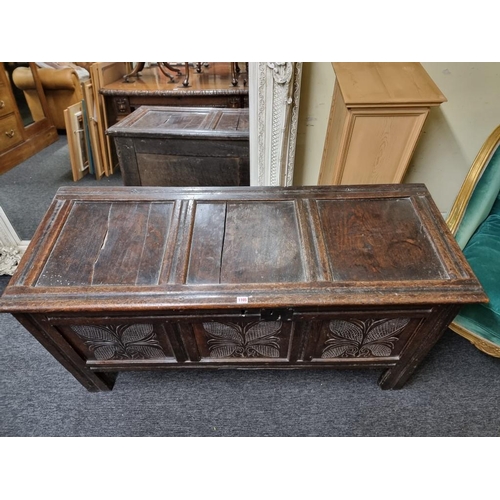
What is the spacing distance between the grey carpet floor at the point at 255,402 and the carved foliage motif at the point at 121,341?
1.08ft

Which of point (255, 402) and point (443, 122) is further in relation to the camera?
point (443, 122)

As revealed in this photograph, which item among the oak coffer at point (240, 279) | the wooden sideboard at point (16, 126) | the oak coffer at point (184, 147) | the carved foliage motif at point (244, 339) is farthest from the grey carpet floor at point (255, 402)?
the wooden sideboard at point (16, 126)

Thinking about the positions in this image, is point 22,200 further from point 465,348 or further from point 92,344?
point 465,348

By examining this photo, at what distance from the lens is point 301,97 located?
1.39 meters

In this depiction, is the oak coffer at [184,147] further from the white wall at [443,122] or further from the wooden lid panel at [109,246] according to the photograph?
the wooden lid panel at [109,246]

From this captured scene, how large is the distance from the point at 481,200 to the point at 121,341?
1.59m

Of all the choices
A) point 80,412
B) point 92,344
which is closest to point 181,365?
point 92,344

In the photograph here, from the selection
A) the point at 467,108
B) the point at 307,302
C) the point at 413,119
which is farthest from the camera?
the point at 467,108

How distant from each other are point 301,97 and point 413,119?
0.49 m

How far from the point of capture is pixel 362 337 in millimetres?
1040

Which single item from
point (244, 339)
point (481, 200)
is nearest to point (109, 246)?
point (244, 339)

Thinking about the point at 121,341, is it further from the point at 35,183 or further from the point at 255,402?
the point at 35,183

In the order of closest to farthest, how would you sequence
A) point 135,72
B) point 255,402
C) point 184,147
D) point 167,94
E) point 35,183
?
point 255,402, point 184,147, point 167,94, point 35,183, point 135,72

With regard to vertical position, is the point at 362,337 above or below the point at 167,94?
below
